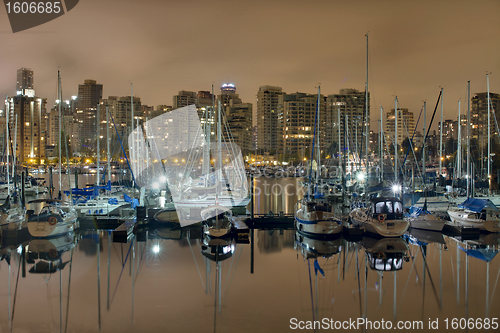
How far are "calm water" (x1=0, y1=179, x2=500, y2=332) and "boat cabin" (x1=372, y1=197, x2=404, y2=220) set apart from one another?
54.1 inches

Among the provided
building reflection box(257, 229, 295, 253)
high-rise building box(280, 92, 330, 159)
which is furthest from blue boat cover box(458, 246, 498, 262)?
high-rise building box(280, 92, 330, 159)

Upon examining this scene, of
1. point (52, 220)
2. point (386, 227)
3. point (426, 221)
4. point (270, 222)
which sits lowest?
point (270, 222)

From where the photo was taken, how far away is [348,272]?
13.8 meters

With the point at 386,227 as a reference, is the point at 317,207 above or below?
above

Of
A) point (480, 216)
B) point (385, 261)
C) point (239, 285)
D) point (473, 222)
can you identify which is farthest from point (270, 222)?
point (480, 216)

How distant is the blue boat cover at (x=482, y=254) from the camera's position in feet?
51.0

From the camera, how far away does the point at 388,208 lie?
1816 cm

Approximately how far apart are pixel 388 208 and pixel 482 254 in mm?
4477

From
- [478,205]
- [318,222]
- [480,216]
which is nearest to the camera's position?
[318,222]

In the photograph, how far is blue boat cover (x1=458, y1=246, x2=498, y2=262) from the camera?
15547 mm

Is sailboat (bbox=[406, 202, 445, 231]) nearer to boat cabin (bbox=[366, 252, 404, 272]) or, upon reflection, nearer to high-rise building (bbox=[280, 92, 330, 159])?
boat cabin (bbox=[366, 252, 404, 272])

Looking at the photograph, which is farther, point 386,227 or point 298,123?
point 298,123

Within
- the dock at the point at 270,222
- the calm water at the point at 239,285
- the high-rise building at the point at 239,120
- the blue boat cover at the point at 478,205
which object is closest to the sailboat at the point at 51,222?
the calm water at the point at 239,285

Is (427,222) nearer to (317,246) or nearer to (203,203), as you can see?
(317,246)
